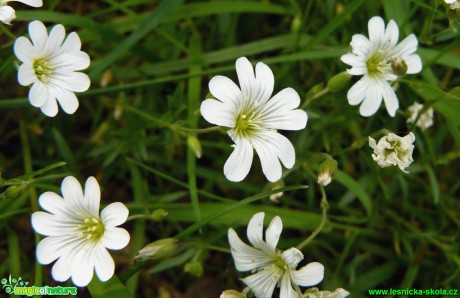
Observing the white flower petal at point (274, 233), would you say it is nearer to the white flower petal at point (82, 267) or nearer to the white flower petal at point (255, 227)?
the white flower petal at point (255, 227)

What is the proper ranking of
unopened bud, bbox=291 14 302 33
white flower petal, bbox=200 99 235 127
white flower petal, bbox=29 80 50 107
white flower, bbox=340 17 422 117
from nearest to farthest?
white flower petal, bbox=200 99 235 127 < white flower petal, bbox=29 80 50 107 < white flower, bbox=340 17 422 117 < unopened bud, bbox=291 14 302 33

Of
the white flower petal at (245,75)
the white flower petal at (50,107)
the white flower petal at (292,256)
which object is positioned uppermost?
the white flower petal at (50,107)

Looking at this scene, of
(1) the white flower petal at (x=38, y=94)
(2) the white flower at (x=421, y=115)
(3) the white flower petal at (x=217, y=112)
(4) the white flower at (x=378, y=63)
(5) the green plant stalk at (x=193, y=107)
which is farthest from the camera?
(2) the white flower at (x=421, y=115)

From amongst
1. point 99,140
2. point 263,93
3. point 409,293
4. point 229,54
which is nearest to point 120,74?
point 99,140

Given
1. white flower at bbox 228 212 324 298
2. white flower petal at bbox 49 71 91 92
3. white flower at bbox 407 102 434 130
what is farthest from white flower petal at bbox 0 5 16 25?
white flower at bbox 407 102 434 130

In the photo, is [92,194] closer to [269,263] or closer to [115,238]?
[115,238]

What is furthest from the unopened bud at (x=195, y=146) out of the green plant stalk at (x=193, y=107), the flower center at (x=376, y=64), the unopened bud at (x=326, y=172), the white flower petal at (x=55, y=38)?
the flower center at (x=376, y=64)

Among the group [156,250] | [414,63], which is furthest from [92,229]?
[414,63]

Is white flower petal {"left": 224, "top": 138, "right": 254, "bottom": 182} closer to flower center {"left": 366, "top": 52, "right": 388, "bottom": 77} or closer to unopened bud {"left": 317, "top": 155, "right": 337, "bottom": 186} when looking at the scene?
unopened bud {"left": 317, "top": 155, "right": 337, "bottom": 186}
